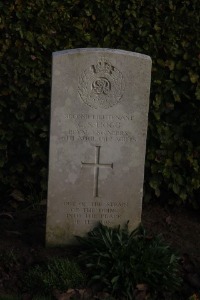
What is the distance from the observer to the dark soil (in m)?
4.75

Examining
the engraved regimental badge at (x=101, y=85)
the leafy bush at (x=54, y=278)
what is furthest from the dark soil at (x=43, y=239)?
the engraved regimental badge at (x=101, y=85)

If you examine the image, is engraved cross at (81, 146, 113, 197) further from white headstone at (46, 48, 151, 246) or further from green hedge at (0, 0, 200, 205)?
green hedge at (0, 0, 200, 205)

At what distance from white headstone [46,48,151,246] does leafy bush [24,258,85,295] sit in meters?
0.41

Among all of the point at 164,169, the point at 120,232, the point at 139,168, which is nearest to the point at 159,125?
the point at 164,169

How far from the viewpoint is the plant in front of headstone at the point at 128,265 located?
4.57 metres

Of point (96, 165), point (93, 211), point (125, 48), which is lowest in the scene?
point (93, 211)

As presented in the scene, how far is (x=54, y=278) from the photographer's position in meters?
4.55

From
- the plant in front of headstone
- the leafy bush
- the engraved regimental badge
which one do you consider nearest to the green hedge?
→ the engraved regimental badge

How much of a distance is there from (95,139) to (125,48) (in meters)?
1.24

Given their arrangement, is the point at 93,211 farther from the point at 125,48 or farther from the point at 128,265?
the point at 125,48

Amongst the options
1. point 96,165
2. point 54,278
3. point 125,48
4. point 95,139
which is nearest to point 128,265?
point 54,278

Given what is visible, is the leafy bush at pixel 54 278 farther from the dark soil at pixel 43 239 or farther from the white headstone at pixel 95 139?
the white headstone at pixel 95 139

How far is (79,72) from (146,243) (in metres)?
1.46

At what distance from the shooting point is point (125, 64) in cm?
471
